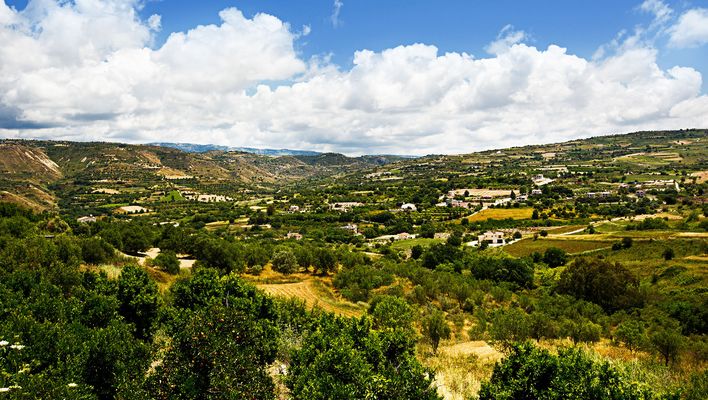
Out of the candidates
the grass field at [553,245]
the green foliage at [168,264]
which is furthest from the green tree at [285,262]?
the grass field at [553,245]

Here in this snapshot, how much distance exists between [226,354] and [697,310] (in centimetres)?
5590

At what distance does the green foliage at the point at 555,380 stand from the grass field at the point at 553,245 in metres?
81.6

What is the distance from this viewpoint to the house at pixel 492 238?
10678 cm

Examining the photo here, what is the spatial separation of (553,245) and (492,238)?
1629 centimetres

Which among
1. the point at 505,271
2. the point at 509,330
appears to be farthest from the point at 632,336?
the point at 505,271

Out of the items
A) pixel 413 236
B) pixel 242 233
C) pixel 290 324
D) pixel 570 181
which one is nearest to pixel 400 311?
pixel 290 324

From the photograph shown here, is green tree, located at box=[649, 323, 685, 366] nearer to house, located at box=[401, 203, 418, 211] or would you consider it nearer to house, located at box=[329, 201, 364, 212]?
house, located at box=[401, 203, 418, 211]

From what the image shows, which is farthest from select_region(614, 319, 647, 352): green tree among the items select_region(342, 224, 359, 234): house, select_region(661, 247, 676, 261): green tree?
select_region(342, 224, 359, 234): house

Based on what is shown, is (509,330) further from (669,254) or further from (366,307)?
(669,254)

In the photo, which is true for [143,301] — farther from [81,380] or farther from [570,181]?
[570,181]

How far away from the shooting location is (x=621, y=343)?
39.1 m

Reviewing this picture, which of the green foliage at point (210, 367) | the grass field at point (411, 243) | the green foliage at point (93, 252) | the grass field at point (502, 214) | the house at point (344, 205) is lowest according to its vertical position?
the grass field at point (411, 243)

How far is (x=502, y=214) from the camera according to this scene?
138500 millimetres

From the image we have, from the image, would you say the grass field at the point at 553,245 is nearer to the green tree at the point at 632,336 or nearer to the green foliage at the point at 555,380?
the green tree at the point at 632,336
